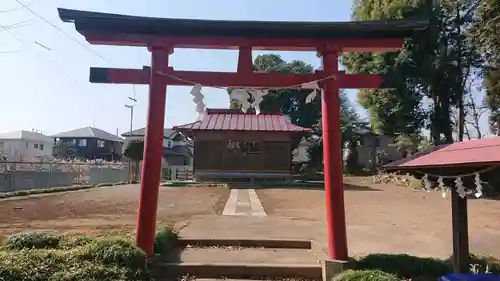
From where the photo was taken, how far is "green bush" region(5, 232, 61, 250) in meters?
5.97

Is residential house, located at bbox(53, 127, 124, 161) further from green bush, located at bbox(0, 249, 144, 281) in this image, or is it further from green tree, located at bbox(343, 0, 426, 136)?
green bush, located at bbox(0, 249, 144, 281)

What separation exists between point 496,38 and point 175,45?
13.2m

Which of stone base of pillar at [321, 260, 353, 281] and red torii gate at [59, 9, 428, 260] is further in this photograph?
red torii gate at [59, 9, 428, 260]

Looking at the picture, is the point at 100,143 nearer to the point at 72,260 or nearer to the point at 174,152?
the point at 174,152

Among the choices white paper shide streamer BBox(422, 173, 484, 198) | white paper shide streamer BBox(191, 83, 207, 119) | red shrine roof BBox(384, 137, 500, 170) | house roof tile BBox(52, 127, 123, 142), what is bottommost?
white paper shide streamer BBox(422, 173, 484, 198)

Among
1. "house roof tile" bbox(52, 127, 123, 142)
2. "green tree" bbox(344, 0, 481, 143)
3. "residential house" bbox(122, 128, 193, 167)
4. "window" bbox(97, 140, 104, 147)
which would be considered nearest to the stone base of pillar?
"green tree" bbox(344, 0, 481, 143)

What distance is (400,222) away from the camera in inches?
433

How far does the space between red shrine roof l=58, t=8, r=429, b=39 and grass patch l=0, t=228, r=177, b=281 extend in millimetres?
2974

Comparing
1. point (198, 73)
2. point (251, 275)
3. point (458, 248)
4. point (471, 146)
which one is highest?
point (198, 73)

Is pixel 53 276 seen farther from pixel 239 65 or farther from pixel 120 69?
pixel 239 65

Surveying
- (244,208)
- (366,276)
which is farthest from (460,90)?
(366,276)

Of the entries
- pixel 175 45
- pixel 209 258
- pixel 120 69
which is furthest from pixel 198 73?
pixel 209 258

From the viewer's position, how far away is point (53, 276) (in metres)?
4.86

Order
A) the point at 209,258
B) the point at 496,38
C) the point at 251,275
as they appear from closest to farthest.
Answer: the point at 251,275
the point at 209,258
the point at 496,38
